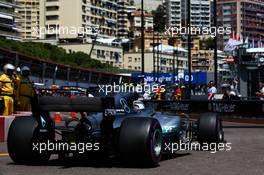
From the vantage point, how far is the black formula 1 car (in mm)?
9445

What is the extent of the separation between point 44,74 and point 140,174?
50998 millimetres

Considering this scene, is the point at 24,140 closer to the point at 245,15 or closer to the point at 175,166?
the point at 175,166

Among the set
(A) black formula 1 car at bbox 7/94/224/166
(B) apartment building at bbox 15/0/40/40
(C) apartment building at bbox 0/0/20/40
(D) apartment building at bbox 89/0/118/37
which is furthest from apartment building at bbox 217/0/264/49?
(A) black formula 1 car at bbox 7/94/224/166

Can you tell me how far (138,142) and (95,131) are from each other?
2.85ft

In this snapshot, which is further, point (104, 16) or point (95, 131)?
point (104, 16)

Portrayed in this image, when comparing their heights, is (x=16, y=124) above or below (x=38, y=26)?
below

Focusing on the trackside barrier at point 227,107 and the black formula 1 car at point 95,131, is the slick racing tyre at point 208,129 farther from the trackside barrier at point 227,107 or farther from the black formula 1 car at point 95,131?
the trackside barrier at point 227,107

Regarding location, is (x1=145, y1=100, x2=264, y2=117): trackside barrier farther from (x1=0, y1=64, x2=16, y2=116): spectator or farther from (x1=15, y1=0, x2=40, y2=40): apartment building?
(x1=15, y1=0, x2=40, y2=40): apartment building

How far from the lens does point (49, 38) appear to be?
557 feet

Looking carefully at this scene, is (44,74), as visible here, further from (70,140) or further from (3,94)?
(70,140)

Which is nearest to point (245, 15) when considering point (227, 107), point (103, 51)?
point (103, 51)

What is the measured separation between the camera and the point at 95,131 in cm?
993

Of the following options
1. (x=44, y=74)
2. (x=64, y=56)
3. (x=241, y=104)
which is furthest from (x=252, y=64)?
(x=64, y=56)

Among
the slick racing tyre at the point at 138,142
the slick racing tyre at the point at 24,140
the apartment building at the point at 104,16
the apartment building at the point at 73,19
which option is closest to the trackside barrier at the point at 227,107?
the slick racing tyre at the point at 24,140
